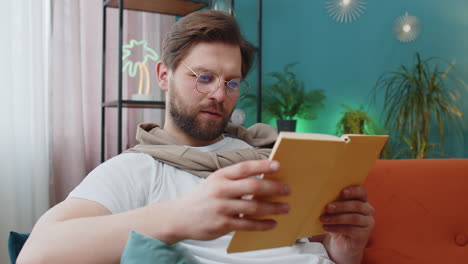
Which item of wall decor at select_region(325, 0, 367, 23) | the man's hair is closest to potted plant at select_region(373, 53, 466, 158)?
wall decor at select_region(325, 0, 367, 23)

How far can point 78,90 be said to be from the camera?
2506 mm

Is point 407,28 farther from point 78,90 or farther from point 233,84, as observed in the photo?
point 78,90

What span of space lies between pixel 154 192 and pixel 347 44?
2.60 metres

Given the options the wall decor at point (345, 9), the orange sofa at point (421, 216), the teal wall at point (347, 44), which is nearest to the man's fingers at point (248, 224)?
the orange sofa at point (421, 216)

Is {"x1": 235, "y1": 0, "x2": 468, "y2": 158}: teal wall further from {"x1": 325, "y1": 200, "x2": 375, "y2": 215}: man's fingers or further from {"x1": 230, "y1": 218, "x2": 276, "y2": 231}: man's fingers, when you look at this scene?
{"x1": 230, "y1": 218, "x2": 276, "y2": 231}: man's fingers

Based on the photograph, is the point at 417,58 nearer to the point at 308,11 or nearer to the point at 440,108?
the point at 440,108

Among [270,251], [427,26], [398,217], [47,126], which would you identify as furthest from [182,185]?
[427,26]

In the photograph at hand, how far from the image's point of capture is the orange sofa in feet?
3.81

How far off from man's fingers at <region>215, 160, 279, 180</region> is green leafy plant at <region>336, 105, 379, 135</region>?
248 centimetres

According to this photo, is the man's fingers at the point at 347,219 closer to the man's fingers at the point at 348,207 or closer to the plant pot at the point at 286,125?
the man's fingers at the point at 348,207

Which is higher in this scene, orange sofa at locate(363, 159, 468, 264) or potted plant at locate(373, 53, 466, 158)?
potted plant at locate(373, 53, 466, 158)

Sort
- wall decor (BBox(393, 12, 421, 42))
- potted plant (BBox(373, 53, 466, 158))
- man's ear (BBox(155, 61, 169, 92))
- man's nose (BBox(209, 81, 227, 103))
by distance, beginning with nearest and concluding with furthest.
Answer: man's nose (BBox(209, 81, 227, 103)), man's ear (BBox(155, 61, 169, 92)), potted plant (BBox(373, 53, 466, 158)), wall decor (BBox(393, 12, 421, 42))

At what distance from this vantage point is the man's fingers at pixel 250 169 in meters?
0.54

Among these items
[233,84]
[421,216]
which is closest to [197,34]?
[233,84]
